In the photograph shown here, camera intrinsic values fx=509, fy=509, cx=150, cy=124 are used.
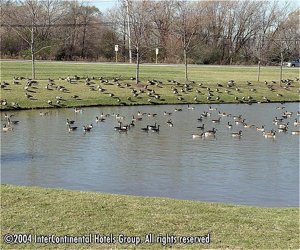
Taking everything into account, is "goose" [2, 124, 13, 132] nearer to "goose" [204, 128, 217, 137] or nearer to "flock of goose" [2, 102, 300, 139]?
"flock of goose" [2, 102, 300, 139]

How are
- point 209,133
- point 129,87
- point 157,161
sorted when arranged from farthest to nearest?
point 129,87, point 209,133, point 157,161

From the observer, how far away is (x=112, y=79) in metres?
53.5

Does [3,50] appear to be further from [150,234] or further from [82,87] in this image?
[150,234]

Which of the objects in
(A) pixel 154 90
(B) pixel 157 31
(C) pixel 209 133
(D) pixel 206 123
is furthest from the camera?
(B) pixel 157 31

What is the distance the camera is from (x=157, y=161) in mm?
21375

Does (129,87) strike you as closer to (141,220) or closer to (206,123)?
(206,123)

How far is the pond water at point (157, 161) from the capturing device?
16969 millimetres

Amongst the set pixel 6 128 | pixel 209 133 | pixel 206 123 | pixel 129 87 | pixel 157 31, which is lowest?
pixel 206 123

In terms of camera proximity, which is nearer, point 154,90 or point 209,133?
point 209,133

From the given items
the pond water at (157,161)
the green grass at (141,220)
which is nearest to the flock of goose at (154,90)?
the pond water at (157,161)

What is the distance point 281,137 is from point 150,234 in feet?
67.9

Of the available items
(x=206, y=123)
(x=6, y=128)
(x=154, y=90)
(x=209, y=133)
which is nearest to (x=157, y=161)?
(x=209, y=133)

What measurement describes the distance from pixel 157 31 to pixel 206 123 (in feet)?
221

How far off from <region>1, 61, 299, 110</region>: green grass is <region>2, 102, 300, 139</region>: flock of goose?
4.04 m
